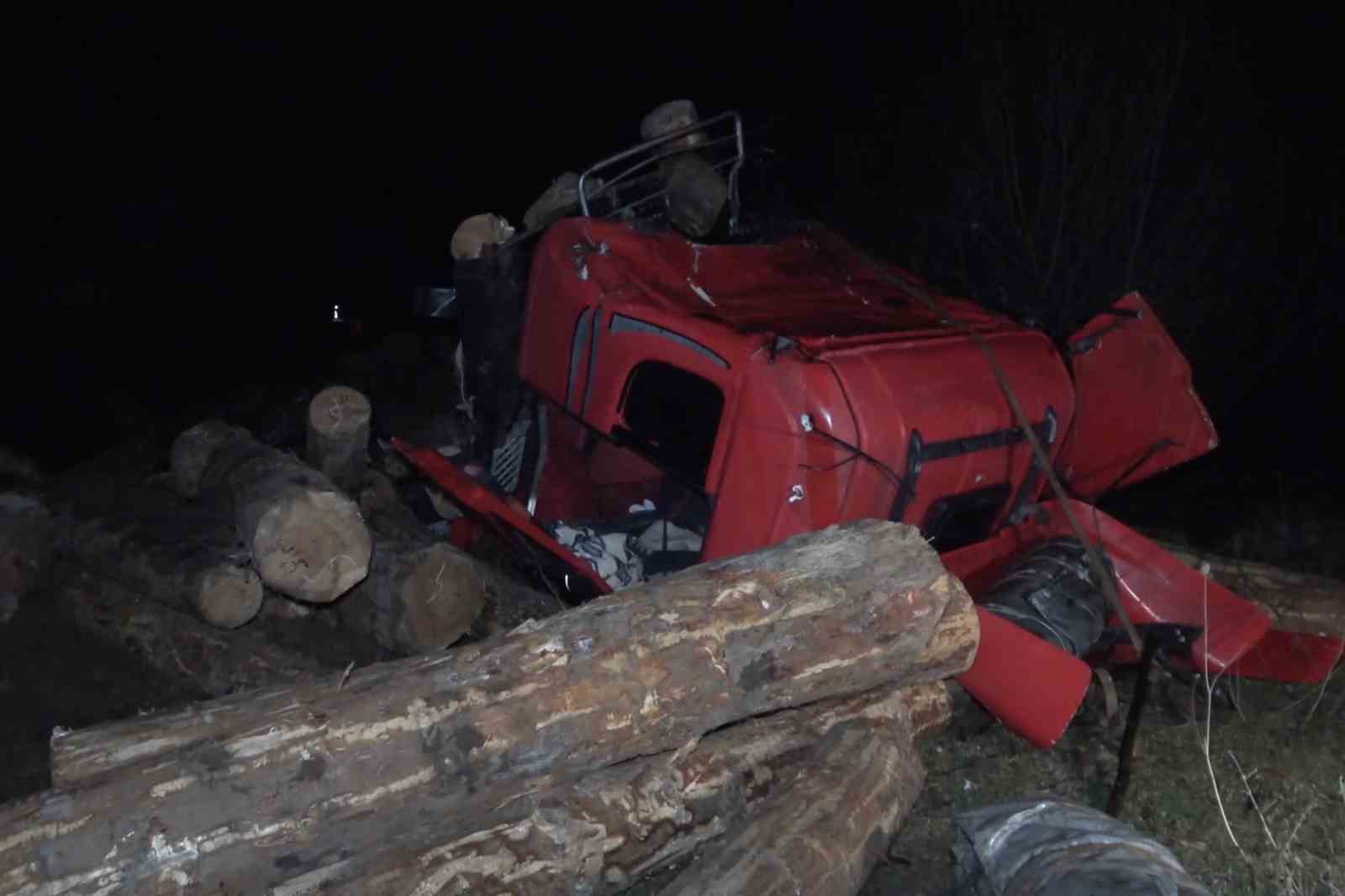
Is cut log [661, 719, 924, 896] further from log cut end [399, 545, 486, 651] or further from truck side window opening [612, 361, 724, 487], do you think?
log cut end [399, 545, 486, 651]

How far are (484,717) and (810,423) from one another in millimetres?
1680

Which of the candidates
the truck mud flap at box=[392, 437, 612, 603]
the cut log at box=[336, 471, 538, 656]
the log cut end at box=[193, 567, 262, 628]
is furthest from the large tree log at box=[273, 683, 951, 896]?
the log cut end at box=[193, 567, 262, 628]

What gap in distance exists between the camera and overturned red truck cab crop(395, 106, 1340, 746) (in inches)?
165

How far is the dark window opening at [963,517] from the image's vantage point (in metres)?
4.50

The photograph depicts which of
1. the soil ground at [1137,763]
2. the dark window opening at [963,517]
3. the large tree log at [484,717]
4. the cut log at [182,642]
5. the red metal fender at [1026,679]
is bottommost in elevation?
the soil ground at [1137,763]

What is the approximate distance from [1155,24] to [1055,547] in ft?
18.1

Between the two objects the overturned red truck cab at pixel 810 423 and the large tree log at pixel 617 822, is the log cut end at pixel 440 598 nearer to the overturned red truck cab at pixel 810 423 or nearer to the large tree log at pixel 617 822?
the overturned red truck cab at pixel 810 423

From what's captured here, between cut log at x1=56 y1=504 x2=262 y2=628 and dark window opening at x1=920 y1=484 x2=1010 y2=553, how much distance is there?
2.84m

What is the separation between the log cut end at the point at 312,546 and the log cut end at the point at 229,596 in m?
0.17

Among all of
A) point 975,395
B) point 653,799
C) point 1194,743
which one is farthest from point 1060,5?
point 653,799

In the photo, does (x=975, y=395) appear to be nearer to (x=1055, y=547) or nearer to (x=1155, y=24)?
(x=1055, y=547)

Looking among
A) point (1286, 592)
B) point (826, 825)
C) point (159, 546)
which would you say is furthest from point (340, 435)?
point (1286, 592)

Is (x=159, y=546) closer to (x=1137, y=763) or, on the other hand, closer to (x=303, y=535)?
(x=303, y=535)

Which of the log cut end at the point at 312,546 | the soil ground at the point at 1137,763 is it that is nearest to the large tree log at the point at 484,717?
the soil ground at the point at 1137,763
